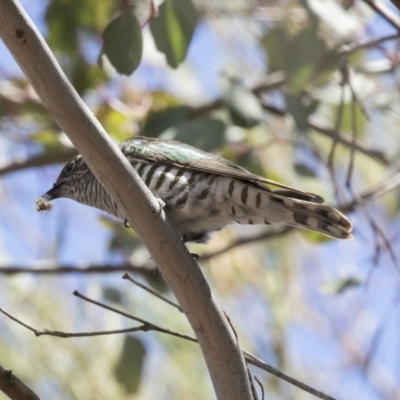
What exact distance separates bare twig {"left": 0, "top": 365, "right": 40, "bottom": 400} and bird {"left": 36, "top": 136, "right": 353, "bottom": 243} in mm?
725

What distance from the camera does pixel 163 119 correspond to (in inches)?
130

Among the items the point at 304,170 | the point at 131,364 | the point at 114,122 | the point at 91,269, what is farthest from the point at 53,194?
the point at 304,170

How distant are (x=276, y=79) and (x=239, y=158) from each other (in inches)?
19.6

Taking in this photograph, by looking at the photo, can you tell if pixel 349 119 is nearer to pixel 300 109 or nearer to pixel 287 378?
pixel 300 109

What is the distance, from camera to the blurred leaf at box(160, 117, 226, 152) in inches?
119

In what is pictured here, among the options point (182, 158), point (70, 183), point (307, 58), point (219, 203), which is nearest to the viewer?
point (219, 203)

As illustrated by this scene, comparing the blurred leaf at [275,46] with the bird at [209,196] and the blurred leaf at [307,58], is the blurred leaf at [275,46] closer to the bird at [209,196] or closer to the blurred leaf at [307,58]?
the blurred leaf at [307,58]

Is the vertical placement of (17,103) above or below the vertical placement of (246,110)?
below

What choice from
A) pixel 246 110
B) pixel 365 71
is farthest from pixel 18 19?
pixel 365 71

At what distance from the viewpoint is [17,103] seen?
12.2 ft

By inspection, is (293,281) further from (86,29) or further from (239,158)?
(86,29)

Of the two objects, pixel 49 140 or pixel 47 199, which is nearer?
pixel 47 199

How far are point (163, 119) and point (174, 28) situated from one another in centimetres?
82

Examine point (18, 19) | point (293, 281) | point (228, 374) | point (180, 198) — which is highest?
point (293, 281)
